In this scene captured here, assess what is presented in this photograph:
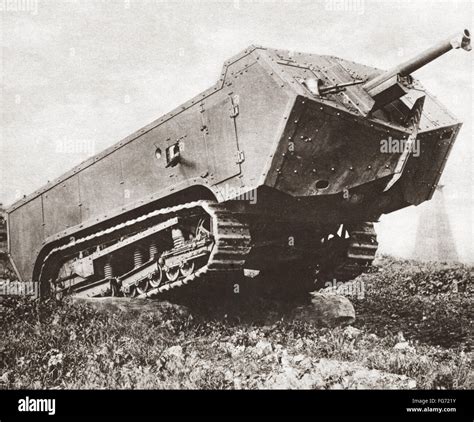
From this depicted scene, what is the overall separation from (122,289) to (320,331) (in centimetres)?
277

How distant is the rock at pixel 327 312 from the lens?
8906 mm

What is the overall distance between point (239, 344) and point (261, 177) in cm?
188

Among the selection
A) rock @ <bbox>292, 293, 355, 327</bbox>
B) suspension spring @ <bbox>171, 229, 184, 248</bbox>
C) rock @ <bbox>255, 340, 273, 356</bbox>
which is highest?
suspension spring @ <bbox>171, 229, 184, 248</bbox>

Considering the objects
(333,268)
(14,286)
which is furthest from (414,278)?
(14,286)

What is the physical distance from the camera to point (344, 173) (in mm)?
7258

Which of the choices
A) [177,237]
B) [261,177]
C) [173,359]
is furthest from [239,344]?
[261,177]

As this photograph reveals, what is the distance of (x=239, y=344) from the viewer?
7.31m

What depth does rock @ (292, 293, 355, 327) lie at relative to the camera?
8906 millimetres

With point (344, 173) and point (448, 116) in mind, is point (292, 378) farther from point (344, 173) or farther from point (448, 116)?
point (448, 116)

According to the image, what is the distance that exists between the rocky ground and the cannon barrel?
282 centimetres
